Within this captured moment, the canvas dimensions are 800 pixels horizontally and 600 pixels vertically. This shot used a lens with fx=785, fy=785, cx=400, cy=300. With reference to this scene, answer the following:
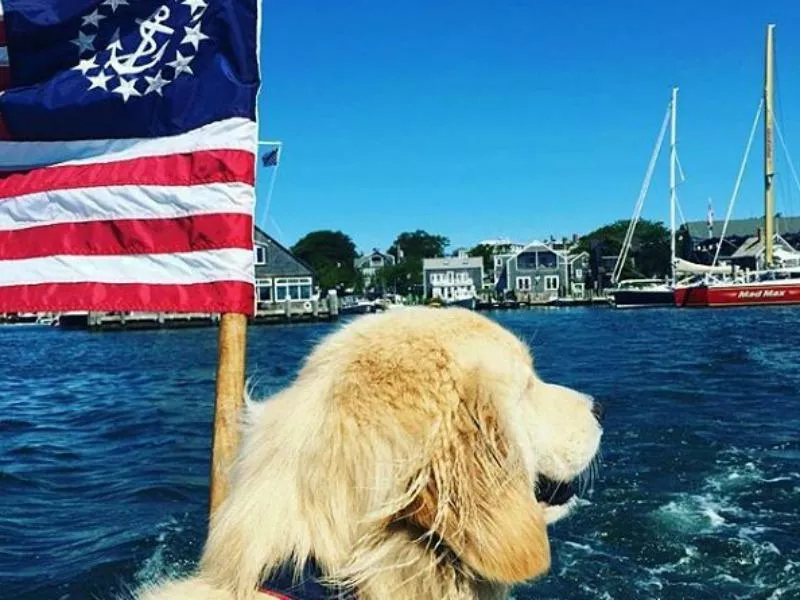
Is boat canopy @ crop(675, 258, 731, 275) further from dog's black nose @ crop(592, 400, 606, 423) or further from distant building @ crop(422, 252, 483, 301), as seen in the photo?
dog's black nose @ crop(592, 400, 606, 423)

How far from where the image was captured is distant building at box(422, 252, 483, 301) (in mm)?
116312

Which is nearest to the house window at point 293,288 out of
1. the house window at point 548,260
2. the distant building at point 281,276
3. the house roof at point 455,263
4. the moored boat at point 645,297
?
the distant building at point 281,276

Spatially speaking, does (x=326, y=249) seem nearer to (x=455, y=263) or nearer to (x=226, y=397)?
(x=455, y=263)

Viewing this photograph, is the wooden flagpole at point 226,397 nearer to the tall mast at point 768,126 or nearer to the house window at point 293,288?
the house window at point 293,288

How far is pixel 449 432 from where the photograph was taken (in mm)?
2059

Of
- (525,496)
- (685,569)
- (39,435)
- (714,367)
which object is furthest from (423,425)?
(714,367)

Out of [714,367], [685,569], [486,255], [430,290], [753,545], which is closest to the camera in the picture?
[685,569]

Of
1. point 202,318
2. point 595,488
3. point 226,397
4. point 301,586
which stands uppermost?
point 226,397

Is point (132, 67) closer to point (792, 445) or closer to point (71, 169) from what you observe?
point (71, 169)

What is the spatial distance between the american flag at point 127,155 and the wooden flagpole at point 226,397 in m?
0.14

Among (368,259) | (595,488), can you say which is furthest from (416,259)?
(595,488)

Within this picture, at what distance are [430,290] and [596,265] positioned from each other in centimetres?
2669

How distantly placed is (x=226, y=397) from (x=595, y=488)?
7.32 meters

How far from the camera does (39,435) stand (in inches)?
521
